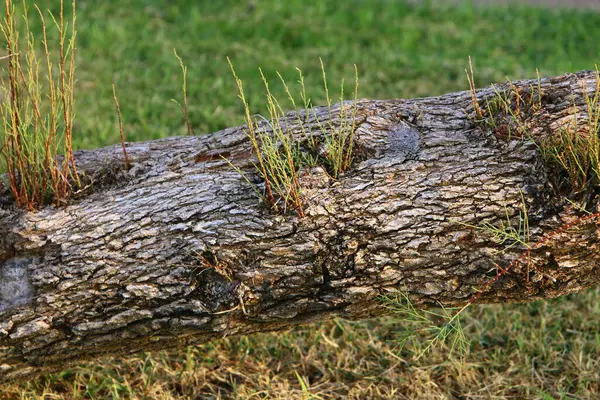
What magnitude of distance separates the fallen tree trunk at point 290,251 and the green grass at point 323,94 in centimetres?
54

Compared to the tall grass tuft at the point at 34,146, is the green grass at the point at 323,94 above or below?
below

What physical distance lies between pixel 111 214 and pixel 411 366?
1.43 metres

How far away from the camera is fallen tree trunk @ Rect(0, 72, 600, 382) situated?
2.21 m

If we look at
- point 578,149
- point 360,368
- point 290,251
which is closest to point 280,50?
point 360,368

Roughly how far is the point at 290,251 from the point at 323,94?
314 cm

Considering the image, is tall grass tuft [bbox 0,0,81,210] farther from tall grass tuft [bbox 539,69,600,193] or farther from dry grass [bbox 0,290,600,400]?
tall grass tuft [bbox 539,69,600,193]

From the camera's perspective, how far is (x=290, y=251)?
2.24 metres

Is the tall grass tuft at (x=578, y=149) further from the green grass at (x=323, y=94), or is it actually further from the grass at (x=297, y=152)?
the green grass at (x=323, y=94)

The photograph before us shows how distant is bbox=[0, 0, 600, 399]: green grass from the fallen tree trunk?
0.54 metres

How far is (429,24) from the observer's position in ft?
20.9

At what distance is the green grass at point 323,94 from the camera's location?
9.42 ft

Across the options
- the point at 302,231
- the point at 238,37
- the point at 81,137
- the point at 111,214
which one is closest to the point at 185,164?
the point at 111,214

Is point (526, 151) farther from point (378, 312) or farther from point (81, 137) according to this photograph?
point (81, 137)

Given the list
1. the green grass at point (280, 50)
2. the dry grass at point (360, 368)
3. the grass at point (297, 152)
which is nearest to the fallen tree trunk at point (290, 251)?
the grass at point (297, 152)
